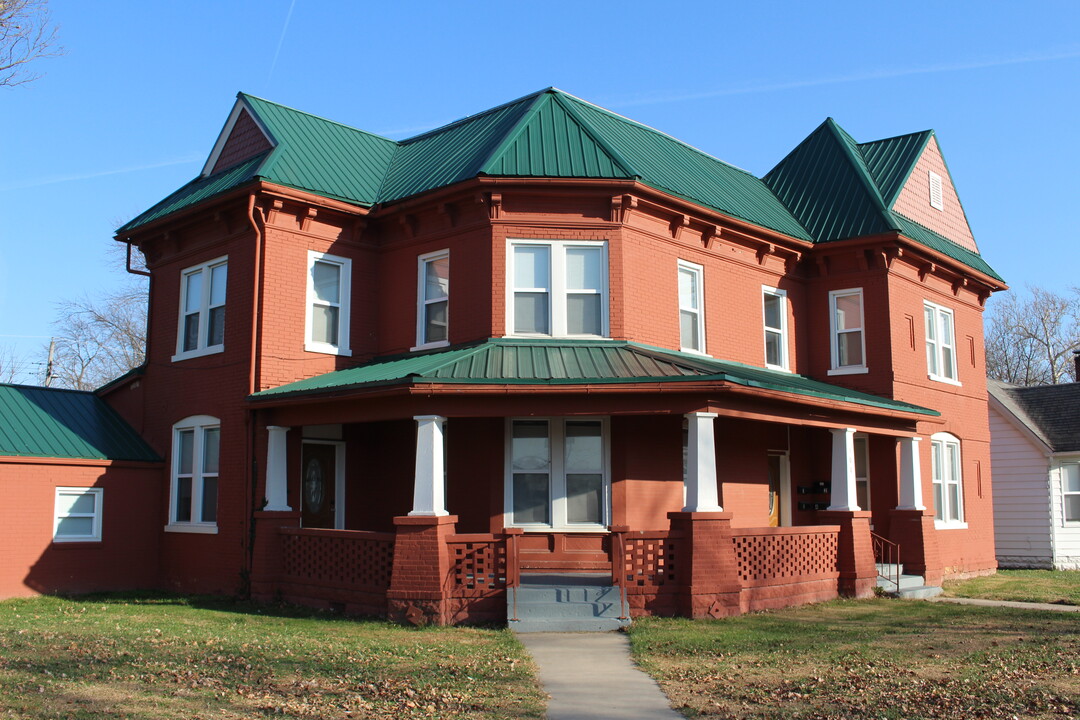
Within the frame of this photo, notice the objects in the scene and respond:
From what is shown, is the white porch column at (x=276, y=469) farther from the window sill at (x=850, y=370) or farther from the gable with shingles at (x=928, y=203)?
the gable with shingles at (x=928, y=203)

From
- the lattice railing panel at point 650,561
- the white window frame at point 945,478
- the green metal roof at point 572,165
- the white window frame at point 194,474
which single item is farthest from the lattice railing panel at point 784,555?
the white window frame at point 194,474

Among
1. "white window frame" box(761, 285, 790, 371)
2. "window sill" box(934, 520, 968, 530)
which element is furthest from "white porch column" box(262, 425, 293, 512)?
"window sill" box(934, 520, 968, 530)

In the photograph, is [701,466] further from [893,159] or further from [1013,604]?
[893,159]

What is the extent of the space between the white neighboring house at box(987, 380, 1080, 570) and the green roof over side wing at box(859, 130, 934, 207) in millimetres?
8010

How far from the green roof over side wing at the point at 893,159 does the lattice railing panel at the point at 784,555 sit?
8.14 m

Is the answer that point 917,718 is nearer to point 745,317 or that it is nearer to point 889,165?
point 745,317

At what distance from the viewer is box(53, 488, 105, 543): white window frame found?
16.9 m

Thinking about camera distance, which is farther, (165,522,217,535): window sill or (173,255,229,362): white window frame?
(173,255,229,362): white window frame

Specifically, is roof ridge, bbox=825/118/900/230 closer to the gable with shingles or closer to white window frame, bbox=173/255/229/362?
the gable with shingles

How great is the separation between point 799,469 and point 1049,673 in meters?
9.86

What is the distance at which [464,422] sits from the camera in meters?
16.2

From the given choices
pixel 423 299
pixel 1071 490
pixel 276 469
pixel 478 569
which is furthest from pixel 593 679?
pixel 1071 490

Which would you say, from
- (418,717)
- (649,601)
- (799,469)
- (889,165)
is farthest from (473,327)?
(889,165)

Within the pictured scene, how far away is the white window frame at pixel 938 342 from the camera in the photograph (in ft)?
70.4
